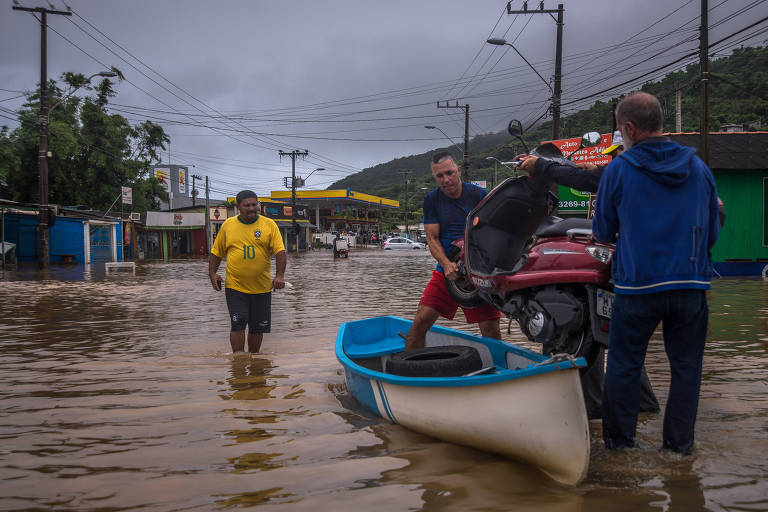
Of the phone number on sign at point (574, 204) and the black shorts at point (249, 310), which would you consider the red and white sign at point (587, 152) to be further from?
the black shorts at point (249, 310)

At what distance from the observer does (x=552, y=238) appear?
3.91 m

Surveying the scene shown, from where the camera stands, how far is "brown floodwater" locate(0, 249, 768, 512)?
2873mm

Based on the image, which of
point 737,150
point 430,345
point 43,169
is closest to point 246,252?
point 430,345

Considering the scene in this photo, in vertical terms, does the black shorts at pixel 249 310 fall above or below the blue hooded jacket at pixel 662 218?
below

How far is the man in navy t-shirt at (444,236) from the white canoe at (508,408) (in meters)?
0.73

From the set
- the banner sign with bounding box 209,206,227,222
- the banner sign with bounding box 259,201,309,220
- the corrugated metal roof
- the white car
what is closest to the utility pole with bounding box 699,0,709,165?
the corrugated metal roof

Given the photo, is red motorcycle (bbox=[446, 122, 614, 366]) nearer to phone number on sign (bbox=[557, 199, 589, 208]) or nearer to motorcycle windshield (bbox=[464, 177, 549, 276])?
motorcycle windshield (bbox=[464, 177, 549, 276])

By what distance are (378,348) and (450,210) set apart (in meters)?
1.58

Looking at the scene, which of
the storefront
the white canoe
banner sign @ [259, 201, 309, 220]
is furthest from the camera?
banner sign @ [259, 201, 309, 220]

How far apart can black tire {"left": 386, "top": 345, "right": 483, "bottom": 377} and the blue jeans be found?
1.01 metres

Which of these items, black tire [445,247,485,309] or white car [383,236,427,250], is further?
white car [383,236,427,250]

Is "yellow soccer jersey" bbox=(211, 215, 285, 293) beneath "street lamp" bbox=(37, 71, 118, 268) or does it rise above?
beneath

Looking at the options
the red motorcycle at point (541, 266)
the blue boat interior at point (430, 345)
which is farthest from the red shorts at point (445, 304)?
the red motorcycle at point (541, 266)

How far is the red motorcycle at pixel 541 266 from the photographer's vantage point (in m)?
3.59
